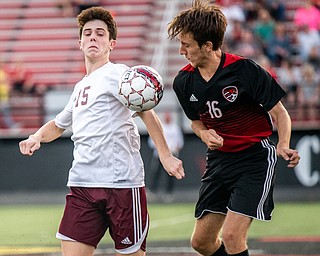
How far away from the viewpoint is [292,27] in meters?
22.9

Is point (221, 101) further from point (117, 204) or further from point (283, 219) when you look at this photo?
point (283, 219)

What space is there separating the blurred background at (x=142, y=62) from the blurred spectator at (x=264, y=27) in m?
0.03

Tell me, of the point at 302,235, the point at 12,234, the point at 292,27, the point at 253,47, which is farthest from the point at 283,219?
the point at 292,27

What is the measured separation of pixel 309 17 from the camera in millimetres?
21969

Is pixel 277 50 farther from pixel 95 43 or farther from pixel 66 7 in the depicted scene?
pixel 95 43

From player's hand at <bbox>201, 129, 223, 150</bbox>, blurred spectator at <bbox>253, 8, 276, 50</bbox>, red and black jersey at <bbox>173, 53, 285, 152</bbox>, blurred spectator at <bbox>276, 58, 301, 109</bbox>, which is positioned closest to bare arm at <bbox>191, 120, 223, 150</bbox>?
player's hand at <bbox>201, 129, 223, 150</bbox>

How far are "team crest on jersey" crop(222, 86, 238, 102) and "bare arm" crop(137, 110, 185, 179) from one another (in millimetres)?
755

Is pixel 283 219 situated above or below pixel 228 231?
below

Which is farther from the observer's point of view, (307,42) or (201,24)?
(307,42)

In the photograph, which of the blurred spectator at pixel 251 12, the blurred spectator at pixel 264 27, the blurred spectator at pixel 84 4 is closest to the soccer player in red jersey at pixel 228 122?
the blurred spectator at pixel 264 27

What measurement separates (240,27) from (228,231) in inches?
577

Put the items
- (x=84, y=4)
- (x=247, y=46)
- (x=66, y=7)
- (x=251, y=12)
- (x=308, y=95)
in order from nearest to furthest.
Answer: (x=308, y=95) < (x=247, y=46) < (x=251, y=12) < (x=84, y=4) < (x=66, y=7)

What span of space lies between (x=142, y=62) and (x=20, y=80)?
3178 millimetres

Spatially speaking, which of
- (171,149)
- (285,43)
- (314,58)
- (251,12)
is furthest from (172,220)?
(251,12)
